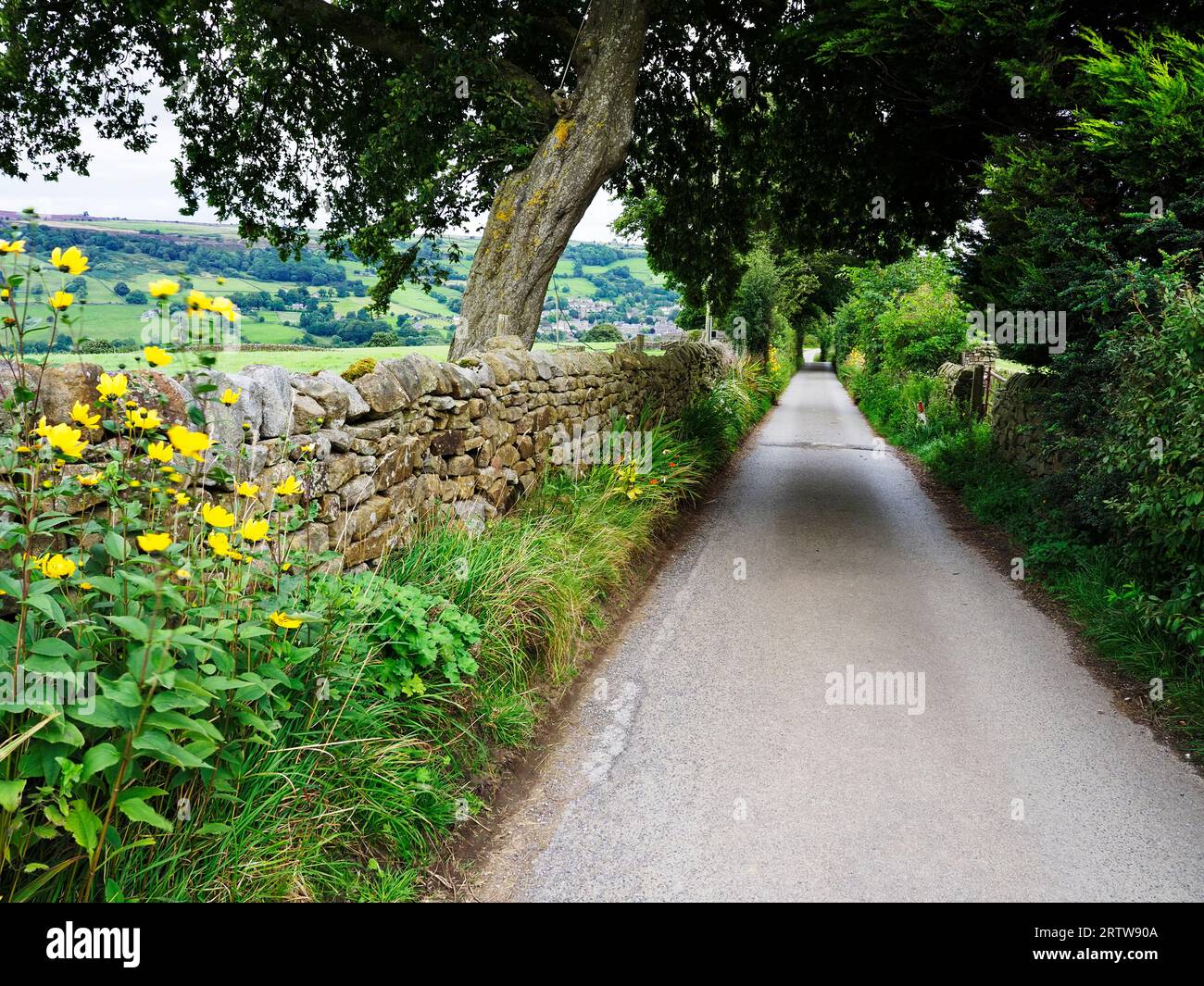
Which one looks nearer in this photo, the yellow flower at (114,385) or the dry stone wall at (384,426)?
the yellow flower at (114,385)

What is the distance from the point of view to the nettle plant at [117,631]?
6.97 ft

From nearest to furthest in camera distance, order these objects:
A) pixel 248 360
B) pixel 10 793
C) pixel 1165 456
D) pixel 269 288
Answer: pixel 10 793 < pixel 248 360 < pixel 1165 456 < pixel 269 288

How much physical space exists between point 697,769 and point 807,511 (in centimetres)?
667

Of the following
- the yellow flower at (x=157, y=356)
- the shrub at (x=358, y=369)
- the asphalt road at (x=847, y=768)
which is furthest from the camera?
the shrub at (x=358, y=369)

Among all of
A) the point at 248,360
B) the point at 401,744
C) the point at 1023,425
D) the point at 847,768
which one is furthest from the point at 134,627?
the point at 1023,425

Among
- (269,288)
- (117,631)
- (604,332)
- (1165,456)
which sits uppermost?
(604,332)

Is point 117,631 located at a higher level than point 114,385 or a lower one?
lower

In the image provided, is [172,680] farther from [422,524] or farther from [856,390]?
[856,390]

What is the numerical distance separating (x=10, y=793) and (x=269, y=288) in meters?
4.78

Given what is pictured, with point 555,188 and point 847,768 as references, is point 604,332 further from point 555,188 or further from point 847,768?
point 847,768

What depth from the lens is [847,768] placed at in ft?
13.6

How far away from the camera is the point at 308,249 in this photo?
552 inches

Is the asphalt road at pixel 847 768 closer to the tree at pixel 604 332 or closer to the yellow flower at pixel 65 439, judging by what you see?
the yellow flower at pixel 65 439

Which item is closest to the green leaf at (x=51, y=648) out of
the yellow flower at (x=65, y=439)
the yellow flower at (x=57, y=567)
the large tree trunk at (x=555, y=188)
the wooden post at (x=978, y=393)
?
the yellow flower at (x=57, y=567)
